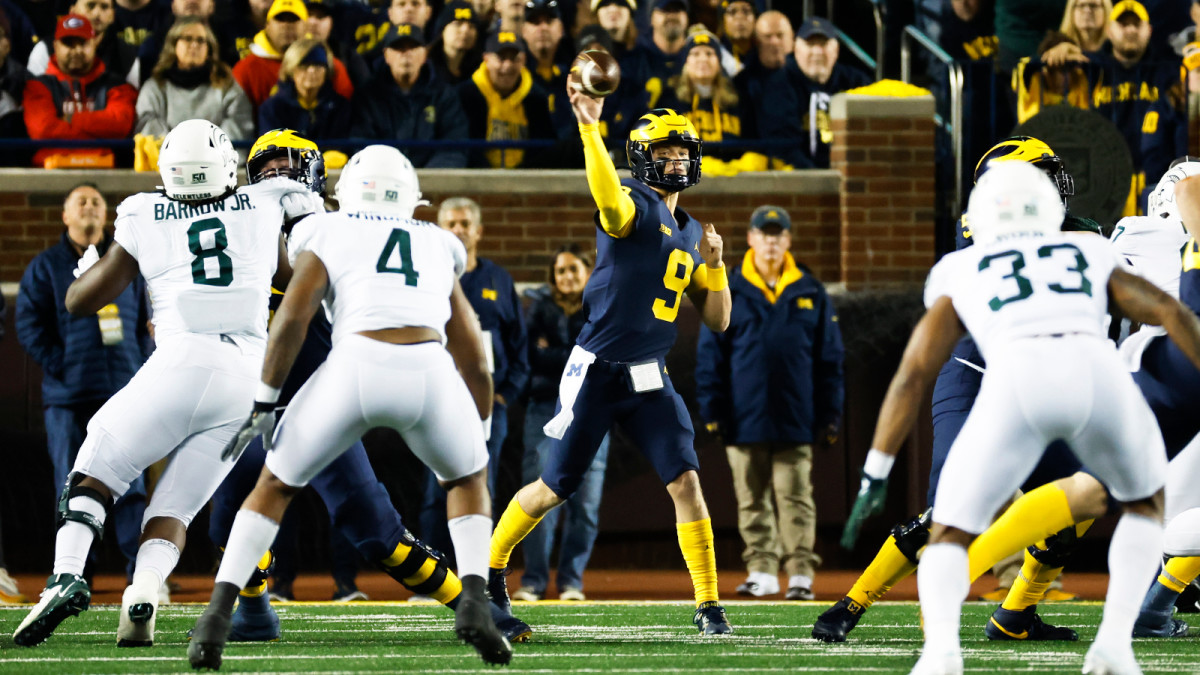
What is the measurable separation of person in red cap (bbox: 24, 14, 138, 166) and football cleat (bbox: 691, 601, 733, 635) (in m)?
6.00

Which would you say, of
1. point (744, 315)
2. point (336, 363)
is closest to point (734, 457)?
point (744, 315)

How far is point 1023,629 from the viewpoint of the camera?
7.11m

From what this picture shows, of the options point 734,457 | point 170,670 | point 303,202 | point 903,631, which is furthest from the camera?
point 734,457

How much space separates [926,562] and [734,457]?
5136 mm

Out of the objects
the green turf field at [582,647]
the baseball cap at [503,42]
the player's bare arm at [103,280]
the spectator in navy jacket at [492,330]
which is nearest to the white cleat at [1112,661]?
the green turf field at [582,647]

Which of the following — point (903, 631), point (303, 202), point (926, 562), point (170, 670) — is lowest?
point (903, 631)

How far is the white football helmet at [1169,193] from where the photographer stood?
7586mm

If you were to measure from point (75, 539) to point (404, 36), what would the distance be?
570 centimetres

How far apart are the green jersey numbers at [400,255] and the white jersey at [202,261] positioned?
0.97m

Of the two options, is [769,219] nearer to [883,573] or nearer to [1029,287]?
[883,573]

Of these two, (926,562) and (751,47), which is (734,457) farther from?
(926,562)

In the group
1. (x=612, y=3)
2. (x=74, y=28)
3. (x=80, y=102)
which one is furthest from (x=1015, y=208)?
(x=80, y=102)

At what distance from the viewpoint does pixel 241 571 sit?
5.78 metres

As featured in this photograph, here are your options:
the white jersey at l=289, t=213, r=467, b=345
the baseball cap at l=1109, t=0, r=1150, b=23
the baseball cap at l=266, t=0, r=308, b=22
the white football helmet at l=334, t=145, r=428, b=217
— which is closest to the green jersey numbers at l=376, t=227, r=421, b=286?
the white jersey at l=289, t=213, r=467, b=345
